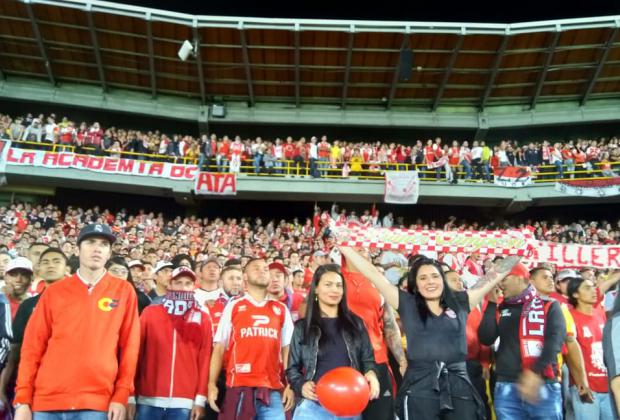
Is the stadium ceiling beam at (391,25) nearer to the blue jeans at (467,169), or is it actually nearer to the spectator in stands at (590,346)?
the blue jeans at (467,169)

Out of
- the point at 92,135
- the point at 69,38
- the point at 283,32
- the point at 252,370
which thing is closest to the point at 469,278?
the point at 252,370

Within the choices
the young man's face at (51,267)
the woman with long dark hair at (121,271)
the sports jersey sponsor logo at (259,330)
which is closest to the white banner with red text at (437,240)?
the sports jersey sponsor logo at (259,330)

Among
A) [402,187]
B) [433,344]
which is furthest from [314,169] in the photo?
[433,344]

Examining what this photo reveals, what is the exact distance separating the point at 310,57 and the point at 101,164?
10.0 metres

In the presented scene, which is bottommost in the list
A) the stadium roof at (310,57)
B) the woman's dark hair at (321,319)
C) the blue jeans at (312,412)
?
the blue jeans at (312,412)

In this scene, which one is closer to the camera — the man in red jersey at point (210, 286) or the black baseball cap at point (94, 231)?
the black baseball cap at point (94, 231)

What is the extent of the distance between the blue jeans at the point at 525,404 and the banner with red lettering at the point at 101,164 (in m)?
16.8

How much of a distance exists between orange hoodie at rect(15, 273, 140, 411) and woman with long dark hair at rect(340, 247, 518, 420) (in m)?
1.70

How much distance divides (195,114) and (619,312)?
23160 mm

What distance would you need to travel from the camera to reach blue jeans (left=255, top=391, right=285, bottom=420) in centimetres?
382

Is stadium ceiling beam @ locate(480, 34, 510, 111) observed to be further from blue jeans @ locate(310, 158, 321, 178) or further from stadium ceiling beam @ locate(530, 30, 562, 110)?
blue jeans @ locate(310, 158, 321, 178)

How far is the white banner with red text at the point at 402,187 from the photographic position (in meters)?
19.7

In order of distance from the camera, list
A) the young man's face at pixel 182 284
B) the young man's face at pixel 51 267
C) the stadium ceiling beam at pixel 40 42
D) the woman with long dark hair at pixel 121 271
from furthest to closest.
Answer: the stadium ceiling beam at pixel 40 42, the woman with long dark hair at pixel 121 271, the young man's face at pixel 182 284, the young man's face at pixel 51 267

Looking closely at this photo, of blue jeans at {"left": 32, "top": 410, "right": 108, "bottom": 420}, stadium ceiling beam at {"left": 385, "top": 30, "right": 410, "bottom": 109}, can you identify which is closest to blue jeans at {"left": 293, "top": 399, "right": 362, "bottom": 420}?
blue jeans at {"left": 32, "top": 410, "right": 108, "bottom": 420}
